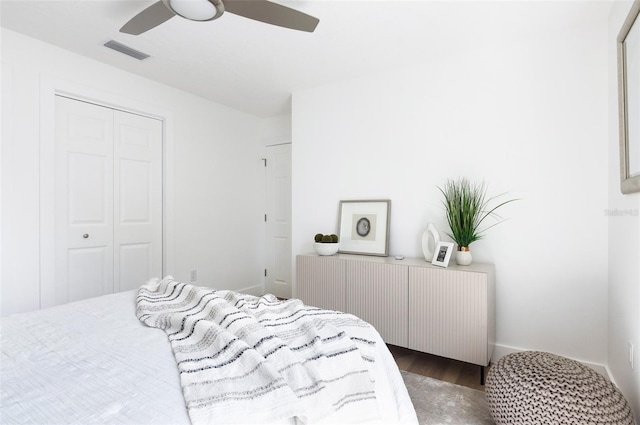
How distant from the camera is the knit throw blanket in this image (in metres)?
0.87

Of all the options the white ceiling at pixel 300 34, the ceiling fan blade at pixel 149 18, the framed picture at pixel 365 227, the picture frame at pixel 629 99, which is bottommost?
the framed picture at pixel 365 227

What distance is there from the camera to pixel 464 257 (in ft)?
7.93

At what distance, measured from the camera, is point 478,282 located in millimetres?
2178

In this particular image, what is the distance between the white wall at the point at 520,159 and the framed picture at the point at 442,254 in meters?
0.33

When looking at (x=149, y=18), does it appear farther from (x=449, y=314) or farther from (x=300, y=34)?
(x=449, y=314)

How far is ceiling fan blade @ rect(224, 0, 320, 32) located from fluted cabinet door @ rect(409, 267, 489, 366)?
1719 millimetres

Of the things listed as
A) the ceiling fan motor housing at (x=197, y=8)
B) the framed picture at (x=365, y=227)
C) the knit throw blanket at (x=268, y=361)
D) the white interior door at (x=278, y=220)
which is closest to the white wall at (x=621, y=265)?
the knit throw blanket at (x=268, y=361)

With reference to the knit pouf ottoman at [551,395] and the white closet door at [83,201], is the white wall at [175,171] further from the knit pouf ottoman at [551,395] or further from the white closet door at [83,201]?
the knit pouf ottoman at [551,395]

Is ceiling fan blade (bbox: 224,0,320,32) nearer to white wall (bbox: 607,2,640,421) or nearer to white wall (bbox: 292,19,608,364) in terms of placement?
white wall (bbox: 292,19,608,364)

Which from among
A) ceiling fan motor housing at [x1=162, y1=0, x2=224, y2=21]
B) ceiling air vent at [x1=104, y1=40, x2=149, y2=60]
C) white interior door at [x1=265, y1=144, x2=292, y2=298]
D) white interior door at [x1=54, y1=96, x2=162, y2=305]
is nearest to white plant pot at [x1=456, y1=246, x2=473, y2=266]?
ceiling fan motor housing at [x1=162, y1=0, x2=224, y2=21]

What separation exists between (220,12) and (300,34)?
833 mm

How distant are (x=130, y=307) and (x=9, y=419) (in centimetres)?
94

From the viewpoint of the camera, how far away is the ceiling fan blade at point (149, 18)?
169cm

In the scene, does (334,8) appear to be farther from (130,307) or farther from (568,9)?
(130,307)
